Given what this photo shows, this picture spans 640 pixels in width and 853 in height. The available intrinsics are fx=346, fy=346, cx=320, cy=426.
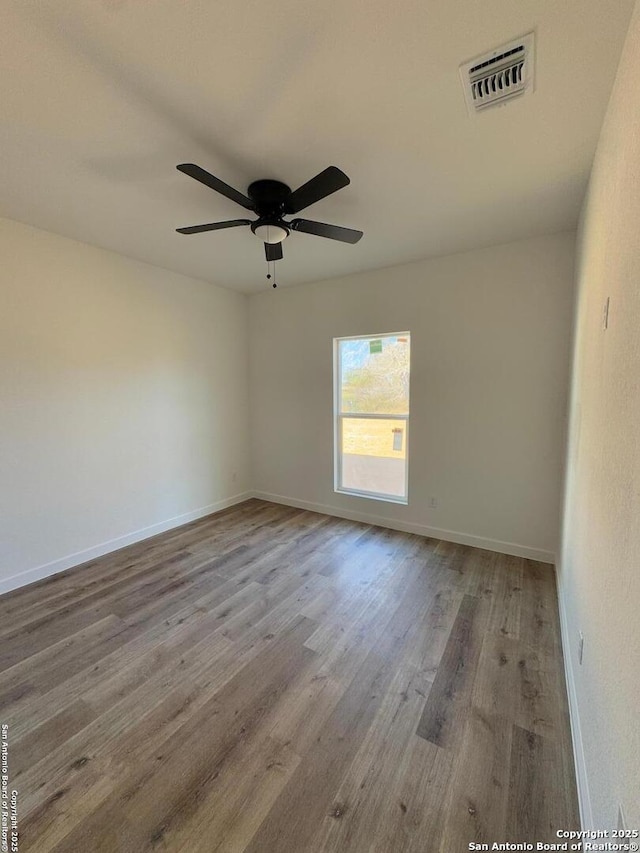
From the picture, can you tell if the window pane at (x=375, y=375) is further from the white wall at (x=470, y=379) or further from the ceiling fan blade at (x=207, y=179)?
the ceiling fan blade at (x=207, y=179)

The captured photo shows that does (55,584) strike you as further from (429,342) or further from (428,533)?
(429,342)

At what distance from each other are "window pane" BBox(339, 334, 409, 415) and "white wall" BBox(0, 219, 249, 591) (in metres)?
1.58

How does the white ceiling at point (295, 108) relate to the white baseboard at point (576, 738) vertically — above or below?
above

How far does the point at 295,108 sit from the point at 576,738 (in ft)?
9.68

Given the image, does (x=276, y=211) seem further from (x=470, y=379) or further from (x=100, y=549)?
(x=100, y=549)

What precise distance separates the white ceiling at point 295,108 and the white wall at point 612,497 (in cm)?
28

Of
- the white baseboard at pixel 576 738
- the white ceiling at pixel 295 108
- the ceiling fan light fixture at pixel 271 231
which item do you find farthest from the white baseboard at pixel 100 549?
the white baseboard at pixel 576 738

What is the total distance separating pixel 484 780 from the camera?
133 cm

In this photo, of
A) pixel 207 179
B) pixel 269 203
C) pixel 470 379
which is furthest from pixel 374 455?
pixel 207 179

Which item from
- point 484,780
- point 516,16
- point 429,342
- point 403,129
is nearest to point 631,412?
point 516,16

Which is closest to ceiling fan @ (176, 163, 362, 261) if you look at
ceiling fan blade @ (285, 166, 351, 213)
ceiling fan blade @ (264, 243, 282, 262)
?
ceiling fan blade @ (285, 166, 351, 213)

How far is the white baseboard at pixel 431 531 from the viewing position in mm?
3068

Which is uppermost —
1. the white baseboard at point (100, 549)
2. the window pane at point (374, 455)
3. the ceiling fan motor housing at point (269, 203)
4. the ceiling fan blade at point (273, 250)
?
the ceiling fan motor housing at point (269, 203)

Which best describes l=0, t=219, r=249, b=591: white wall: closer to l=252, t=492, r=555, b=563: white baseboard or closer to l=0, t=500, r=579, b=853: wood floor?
l=0, t=500, r=579, b=853: wood floor
